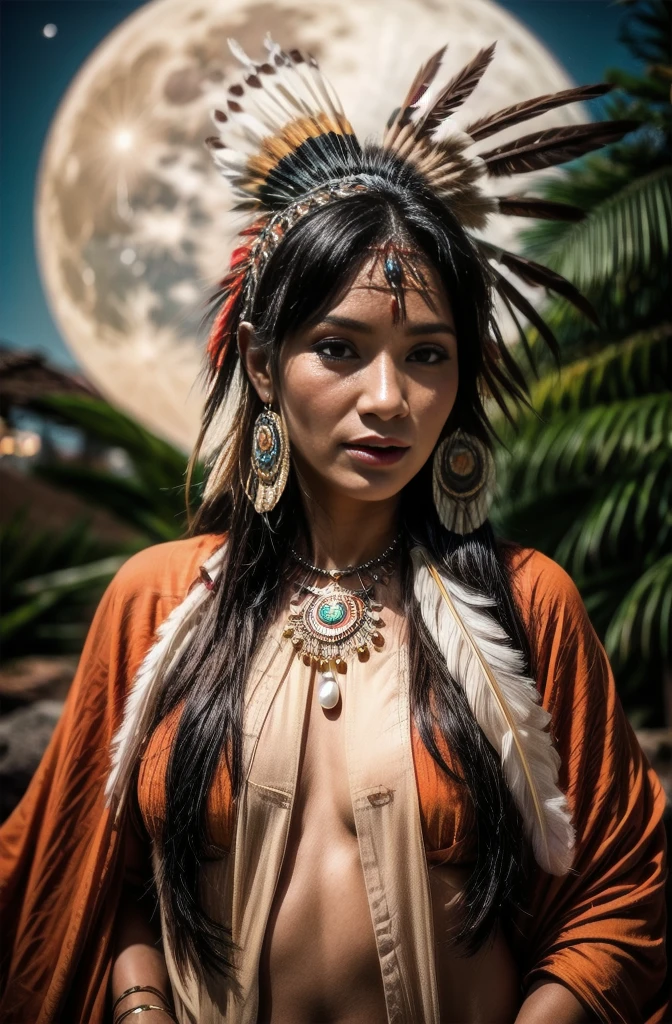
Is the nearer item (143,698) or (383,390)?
(383,390)

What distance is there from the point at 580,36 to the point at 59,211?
192cm

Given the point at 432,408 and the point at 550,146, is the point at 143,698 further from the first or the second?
the point at 550,146

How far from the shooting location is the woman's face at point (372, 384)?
1267mm

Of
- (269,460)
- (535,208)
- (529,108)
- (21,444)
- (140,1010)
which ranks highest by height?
(21,444)

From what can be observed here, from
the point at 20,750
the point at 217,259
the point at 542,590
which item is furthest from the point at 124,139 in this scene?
the point at 542,590

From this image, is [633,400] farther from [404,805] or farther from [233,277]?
[404,805]

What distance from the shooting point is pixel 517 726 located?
1305 mm

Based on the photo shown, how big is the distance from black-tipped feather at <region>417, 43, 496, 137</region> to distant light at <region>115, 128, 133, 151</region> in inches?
78.7

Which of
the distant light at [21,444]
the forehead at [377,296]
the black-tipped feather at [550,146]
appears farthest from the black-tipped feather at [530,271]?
the distant light at [21,444]

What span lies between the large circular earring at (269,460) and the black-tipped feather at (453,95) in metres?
0.52

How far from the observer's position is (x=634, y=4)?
2.30 meters

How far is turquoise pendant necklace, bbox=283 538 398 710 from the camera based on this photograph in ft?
4.45

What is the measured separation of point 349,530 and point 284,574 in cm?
14

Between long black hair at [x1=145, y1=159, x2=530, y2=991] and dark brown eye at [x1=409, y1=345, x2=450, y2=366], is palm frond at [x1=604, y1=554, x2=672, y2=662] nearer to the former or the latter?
long black hair at [x1=145, y1=159, x2=530, y2=991]
